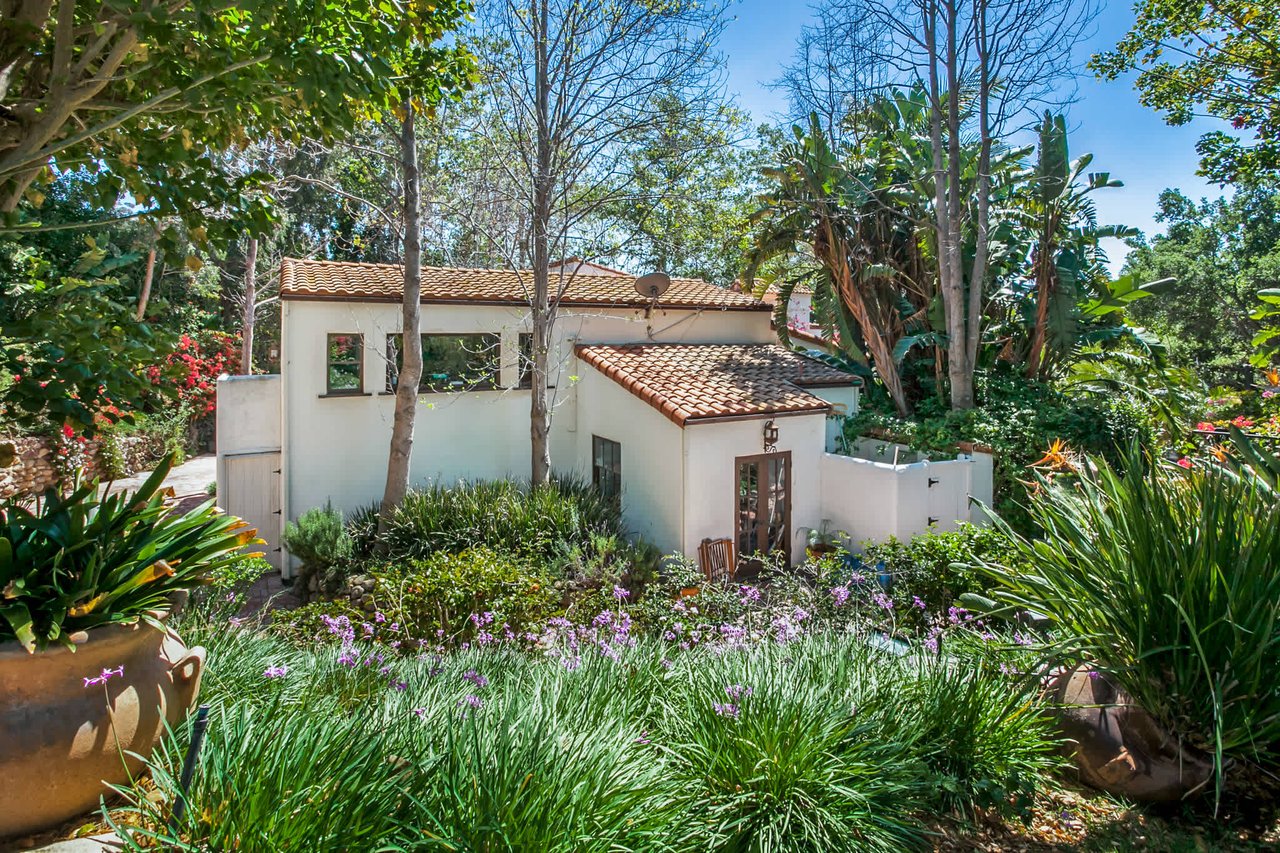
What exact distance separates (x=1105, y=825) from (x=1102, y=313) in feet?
55.1

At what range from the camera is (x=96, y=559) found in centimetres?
363

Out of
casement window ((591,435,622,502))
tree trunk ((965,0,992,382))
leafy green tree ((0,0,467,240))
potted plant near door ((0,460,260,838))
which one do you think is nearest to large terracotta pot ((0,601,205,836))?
potted plant near door ((0,460,260,838))

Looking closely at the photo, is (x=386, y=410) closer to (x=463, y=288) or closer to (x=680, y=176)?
(x=463, y=288)

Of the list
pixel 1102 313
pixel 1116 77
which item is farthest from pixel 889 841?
pixel 1102 313

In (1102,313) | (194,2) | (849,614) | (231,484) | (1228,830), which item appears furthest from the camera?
(1102,313)

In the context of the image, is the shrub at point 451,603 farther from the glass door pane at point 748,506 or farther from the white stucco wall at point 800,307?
the white stucco wall at point 800,307

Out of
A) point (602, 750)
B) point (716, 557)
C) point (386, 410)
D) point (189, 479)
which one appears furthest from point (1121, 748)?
point (189, 479)

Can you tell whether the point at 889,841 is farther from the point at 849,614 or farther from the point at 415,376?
the point at 415,376

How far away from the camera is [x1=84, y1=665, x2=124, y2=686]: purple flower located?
3258 mm

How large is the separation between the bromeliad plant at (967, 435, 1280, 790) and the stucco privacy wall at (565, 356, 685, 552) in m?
8.01

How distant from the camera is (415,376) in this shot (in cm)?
1184

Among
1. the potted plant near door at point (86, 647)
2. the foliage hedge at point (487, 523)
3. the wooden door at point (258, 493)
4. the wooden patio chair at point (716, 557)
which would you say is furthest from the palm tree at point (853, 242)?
the potted plant near door at point (86, 647)

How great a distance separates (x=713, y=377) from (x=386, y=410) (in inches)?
257

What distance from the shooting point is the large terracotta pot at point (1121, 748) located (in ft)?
14.6
